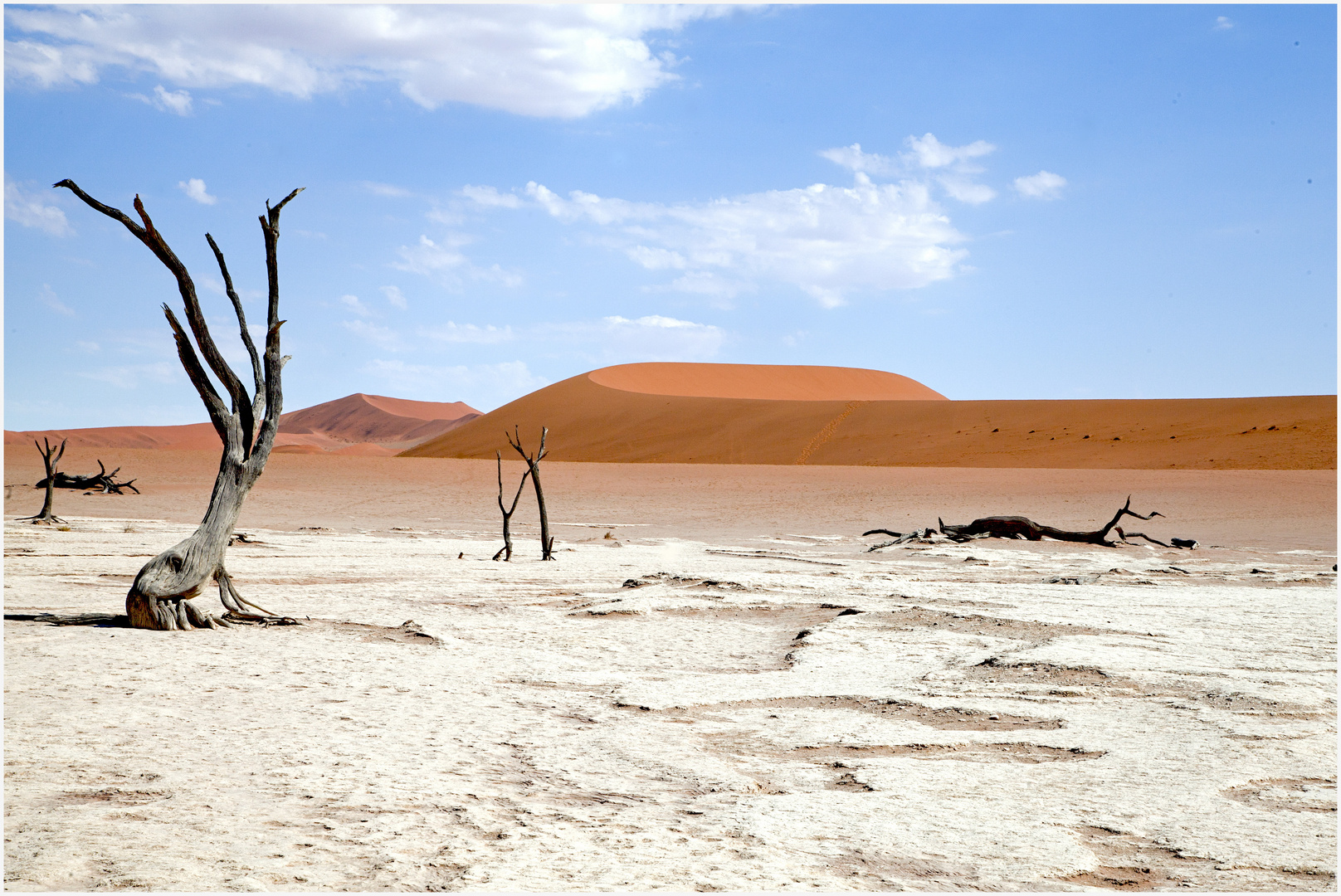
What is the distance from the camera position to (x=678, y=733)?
4.61 metres

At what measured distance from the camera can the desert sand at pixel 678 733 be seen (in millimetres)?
3055

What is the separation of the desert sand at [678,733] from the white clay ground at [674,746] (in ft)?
0.06

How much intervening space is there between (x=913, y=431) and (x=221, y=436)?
4778 centimetres

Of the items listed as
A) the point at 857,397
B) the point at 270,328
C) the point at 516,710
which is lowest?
the point at 516,710

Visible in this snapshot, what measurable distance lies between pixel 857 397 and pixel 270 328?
8703 cm

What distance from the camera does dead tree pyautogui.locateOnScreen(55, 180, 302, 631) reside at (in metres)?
7.25

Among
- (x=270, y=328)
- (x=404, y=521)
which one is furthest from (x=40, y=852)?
(x=404, y=521)

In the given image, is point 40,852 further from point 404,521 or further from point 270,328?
point 404,521

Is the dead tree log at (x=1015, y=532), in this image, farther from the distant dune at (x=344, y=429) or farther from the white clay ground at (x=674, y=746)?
the distant dune at (x=344, y=429)

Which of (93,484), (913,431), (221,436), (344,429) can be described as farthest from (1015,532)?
(344,429)

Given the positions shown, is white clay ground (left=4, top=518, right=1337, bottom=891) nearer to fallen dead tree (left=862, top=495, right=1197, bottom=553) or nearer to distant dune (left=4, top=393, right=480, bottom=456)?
fallen dead tree (left=862, top=495, right=1197, bottom=553)

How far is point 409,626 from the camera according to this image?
7.30 metres

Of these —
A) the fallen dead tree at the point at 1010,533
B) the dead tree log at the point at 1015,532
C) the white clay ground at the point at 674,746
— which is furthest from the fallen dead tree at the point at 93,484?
the dead tree log at the point at 1015,532

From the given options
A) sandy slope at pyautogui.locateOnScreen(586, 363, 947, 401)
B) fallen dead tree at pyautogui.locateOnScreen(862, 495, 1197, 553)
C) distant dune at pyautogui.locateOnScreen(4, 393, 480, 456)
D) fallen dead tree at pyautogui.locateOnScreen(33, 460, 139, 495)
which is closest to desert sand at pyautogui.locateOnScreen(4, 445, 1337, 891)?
fallen dead tree at pyautogui.locateOnScreen(862, 495, 1197, 553)
